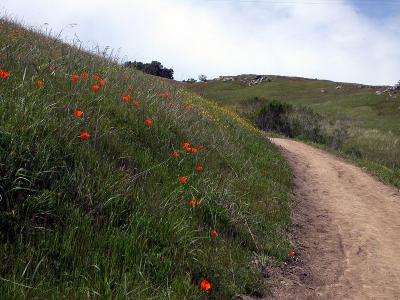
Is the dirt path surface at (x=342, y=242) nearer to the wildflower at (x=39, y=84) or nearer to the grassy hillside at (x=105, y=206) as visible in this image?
the grassy hillside at (x=105, y=206)

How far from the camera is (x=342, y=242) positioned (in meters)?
7.22

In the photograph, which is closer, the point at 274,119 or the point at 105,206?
the point at 105,206

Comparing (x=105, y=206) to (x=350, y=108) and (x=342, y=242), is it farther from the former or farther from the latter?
(x=350, y=108)

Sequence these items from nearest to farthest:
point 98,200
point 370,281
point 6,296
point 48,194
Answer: point 6,296 → point 48,194 → point 98,200 → point 370,281

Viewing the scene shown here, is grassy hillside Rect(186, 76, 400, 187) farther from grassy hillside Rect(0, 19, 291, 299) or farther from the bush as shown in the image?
grassy hillside Rect(0, 19, 291, 299)

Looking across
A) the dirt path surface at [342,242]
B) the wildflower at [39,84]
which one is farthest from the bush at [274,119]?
the wildflower at [39,84]

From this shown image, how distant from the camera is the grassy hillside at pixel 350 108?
1145 inches

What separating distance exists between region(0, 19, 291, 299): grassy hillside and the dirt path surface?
1.43 ft

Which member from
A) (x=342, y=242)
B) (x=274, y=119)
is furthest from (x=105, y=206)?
(x=274, y=119)

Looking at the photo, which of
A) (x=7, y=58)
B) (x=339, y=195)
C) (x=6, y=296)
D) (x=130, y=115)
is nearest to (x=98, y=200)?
(x=6, y=296)

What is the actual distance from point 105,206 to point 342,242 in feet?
14.3

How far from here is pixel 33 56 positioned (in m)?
6.20

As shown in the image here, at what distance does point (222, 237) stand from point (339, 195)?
6.58 m

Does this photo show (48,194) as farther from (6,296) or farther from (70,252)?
(6,296)
